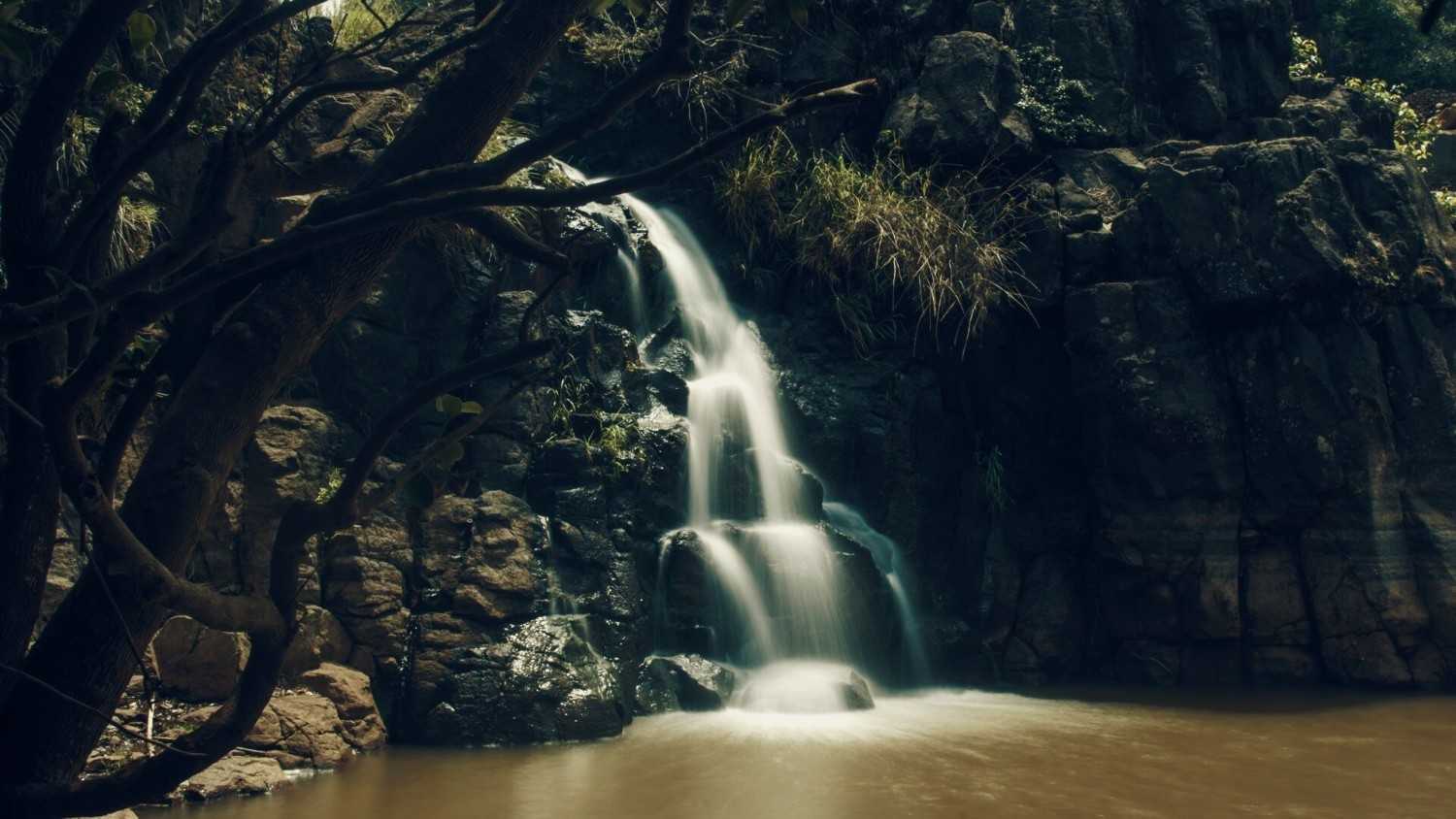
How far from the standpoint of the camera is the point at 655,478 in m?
9.59

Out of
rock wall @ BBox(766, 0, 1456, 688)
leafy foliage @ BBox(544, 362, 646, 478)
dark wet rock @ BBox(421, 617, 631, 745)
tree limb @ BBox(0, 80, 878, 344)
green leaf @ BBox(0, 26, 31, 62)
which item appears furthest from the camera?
rock wall @ BBox(766, 0, 1456, 688)

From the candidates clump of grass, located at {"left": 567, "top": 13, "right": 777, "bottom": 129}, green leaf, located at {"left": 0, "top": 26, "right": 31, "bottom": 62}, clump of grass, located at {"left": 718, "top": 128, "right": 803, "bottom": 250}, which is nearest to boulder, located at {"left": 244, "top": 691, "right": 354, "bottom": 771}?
green leaf, located at {"left": 0, "top": 26, "right": 31, "bottom": 62}

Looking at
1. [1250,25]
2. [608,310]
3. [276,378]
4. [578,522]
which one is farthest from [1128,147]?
[276,378]

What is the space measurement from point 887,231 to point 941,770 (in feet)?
18.2

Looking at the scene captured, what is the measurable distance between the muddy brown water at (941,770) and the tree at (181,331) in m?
4.04

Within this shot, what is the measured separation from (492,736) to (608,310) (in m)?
4.21

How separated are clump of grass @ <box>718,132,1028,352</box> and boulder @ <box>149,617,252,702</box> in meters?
6.08

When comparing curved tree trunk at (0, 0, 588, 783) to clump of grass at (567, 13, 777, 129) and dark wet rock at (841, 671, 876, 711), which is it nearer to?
dark wet rock at (841, 671, 876, 711)

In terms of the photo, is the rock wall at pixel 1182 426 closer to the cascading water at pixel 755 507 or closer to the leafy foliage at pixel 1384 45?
the cascading water at pixel 755 507

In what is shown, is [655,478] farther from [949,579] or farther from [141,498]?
[141,498]

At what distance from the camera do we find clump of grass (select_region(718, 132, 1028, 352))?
11.0 m

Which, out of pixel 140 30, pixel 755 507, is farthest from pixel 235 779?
pixel 140 30

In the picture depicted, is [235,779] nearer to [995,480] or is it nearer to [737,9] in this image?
[737,9]

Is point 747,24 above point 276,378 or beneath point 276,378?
above
